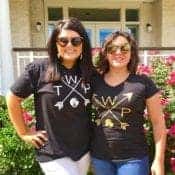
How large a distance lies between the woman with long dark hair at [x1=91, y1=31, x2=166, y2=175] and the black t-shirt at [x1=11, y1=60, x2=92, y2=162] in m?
0.09

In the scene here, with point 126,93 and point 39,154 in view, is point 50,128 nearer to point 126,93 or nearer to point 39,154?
point 39,154

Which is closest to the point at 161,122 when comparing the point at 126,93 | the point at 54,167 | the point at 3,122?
the point at 126,93

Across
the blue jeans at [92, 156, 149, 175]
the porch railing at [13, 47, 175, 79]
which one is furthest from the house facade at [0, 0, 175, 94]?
the blue jeans at [92, 156, 149, 175]

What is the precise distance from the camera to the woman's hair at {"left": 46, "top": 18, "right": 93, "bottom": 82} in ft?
11.1

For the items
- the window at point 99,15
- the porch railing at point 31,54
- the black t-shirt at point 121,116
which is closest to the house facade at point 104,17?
the window at point 99,15

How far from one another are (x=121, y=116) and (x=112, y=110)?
7 centimetres

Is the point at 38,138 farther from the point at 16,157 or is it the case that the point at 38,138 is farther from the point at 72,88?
the point at 16,157

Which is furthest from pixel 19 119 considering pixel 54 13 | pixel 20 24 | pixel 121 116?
pixel 54 13

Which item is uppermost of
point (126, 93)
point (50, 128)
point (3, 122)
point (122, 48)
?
point (122, 48)

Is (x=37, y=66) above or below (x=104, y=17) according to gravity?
below

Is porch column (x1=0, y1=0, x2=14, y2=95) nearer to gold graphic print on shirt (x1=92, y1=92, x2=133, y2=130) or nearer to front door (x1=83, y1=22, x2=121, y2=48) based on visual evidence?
front door (x1=83, y1=22, x2=121, y2=48)

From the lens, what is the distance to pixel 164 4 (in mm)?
13508

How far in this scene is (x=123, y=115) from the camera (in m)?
3.36

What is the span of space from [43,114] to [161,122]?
29.4 inches
